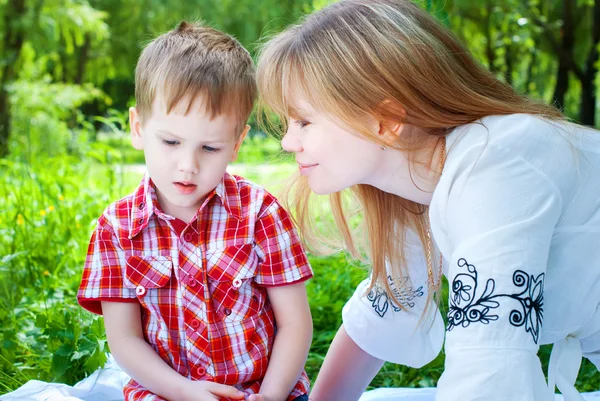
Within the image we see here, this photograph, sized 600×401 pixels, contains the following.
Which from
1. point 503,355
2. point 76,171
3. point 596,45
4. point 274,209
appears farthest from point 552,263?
point 596,45

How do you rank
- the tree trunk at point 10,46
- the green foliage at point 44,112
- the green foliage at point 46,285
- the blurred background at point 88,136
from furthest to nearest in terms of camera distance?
1. the tree trunk at point 10,46
2. the green foliage at point 44,112
3. the blurred background at point 88,136
4. the green foliage at point 46,285

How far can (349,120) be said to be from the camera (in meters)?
1.63

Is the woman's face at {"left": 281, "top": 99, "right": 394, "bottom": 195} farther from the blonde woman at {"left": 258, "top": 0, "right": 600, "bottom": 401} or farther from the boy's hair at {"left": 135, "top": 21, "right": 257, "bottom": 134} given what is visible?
the boy's hair at {"left": 135, "top": 21, "right": 257, "bottom": 134}

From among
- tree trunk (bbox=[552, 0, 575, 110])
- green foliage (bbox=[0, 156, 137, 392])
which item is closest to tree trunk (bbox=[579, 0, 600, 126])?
tree trunk (bbox=[552, 0, 575, 110])

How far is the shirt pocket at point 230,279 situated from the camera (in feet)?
5.72

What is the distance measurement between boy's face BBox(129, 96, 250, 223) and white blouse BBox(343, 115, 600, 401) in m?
0.48

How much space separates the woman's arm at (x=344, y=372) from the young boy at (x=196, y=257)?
308 millimetres

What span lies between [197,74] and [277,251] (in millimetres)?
450

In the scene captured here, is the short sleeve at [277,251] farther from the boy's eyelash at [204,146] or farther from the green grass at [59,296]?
the green grass at [59,296]

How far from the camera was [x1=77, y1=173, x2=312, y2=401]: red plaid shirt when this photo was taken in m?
1.73

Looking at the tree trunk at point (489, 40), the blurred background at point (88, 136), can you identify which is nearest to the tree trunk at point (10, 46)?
the blurred background at point (88, 136)

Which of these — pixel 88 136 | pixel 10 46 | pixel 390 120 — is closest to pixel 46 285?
pixel 390 120

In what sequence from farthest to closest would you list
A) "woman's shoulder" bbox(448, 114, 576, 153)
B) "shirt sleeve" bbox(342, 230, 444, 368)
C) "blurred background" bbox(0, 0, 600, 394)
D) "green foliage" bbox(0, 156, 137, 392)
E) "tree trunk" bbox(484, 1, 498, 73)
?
"tree trunk" bbox(484, 1, 498, 73)
"blurred background" bbox(0, 0, 600, 394)
"green foliage" bbox(0, 156, 137, 392)
"shirt sleeve" bbox(342, 230, 444, 368)
"woman's shoulder" bbox(448, 114, 576, 153)

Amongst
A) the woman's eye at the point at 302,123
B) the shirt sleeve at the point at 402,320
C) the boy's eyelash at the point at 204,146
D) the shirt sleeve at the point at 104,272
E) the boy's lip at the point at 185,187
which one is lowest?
the shirt sleeve at the point at 402,320
